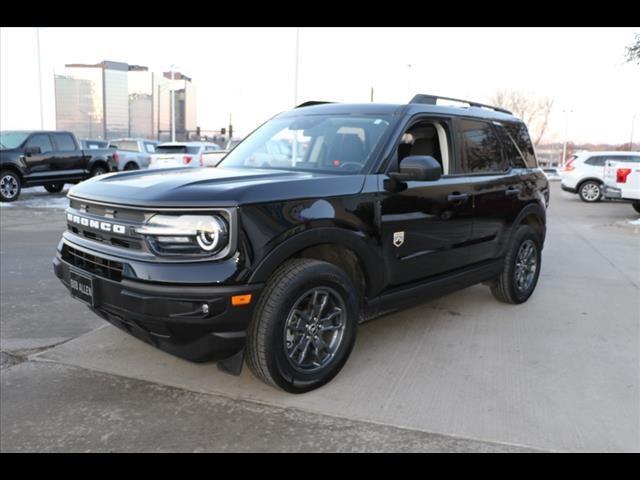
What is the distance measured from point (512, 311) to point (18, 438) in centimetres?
431

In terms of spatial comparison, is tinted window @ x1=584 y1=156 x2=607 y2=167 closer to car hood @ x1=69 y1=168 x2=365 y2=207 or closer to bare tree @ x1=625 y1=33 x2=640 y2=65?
bare tree @ x1=625 y1=33 x2=640 y2=65

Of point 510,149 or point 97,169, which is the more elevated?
point 510,149

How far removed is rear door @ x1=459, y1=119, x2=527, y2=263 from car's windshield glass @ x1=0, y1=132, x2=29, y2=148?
13.8m

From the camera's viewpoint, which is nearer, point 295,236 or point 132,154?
point 295,236

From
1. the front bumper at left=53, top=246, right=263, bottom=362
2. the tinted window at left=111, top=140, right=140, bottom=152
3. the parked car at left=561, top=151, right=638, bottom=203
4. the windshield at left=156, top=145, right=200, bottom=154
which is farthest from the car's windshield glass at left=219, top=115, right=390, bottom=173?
the tinted window at left=111, top=140, right=140, bottom=152

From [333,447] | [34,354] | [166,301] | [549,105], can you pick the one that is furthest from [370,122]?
[549,105]

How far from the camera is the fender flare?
3.11m

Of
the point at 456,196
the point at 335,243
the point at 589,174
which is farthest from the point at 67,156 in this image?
the point at 589,174

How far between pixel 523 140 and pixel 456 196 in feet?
5.81

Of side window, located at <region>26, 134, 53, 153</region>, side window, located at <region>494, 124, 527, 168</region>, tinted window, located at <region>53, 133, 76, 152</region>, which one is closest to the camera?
side window, located at <region>494, 124, 527, 168</region>

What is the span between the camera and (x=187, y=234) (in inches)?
117

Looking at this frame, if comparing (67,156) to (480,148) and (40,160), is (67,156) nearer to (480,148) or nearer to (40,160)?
(40,160)

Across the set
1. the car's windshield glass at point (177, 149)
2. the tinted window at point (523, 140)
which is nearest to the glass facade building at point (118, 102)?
the car's windshield glass at point (177, 149)

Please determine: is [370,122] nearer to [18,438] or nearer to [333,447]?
[333,447]
